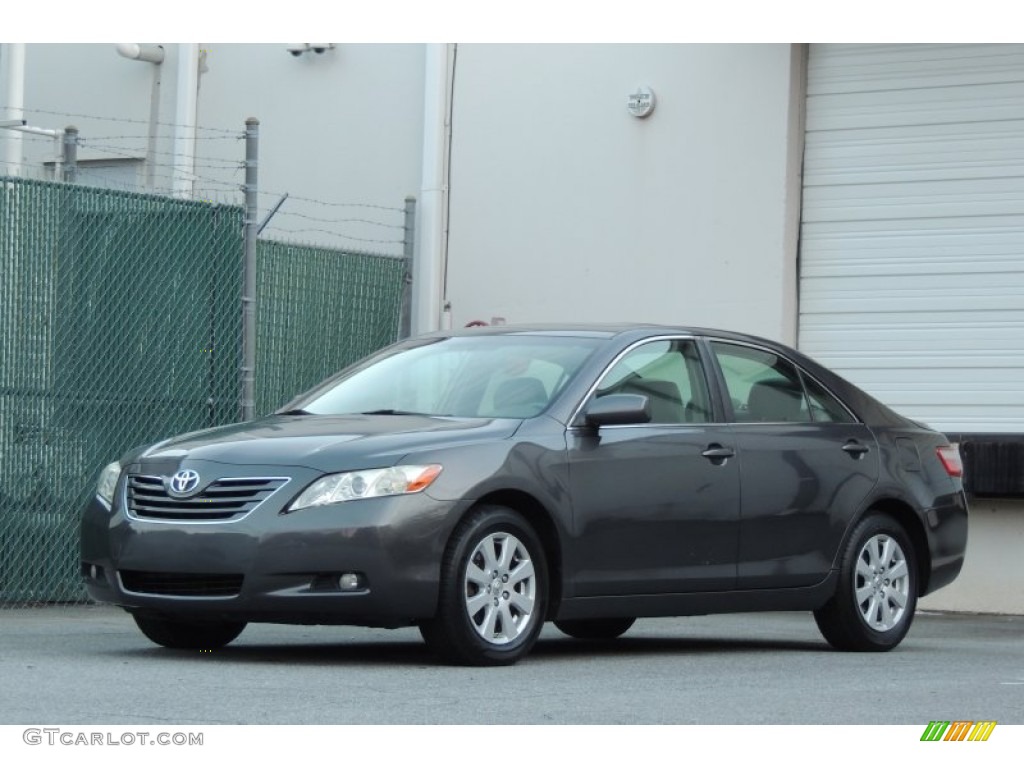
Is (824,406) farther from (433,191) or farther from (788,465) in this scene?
(433,191)

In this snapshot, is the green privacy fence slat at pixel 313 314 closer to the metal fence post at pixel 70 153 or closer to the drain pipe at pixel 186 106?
the metal fence post at pixel 70 153

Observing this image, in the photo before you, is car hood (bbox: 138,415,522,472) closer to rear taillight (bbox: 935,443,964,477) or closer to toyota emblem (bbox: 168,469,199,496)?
toyota emblem (bbox: 168,469,199,496)

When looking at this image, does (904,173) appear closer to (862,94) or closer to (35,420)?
(862,94)

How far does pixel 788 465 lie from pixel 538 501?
5.71ft

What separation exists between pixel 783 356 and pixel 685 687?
9.81 ft

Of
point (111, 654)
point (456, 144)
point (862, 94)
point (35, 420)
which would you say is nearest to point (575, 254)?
point (456, 144)

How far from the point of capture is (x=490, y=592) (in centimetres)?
917

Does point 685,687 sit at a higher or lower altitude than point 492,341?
A: lower

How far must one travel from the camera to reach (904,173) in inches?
632

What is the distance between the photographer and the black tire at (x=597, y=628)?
37.6 feet

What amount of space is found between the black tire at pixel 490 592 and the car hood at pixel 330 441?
385 millimetres

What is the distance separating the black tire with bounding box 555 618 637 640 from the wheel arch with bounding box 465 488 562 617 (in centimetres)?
190

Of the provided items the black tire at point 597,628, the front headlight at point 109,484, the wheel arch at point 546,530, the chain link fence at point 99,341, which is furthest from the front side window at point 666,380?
the chain link fence at point 99,341

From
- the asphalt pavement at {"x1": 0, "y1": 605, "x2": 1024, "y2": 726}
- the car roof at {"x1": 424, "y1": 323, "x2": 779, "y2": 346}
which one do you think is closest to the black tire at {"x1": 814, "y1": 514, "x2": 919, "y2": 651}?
the asphalt pavement at {"x1": 0, "y1": 605, "x2": 1024, "y2": 726}
